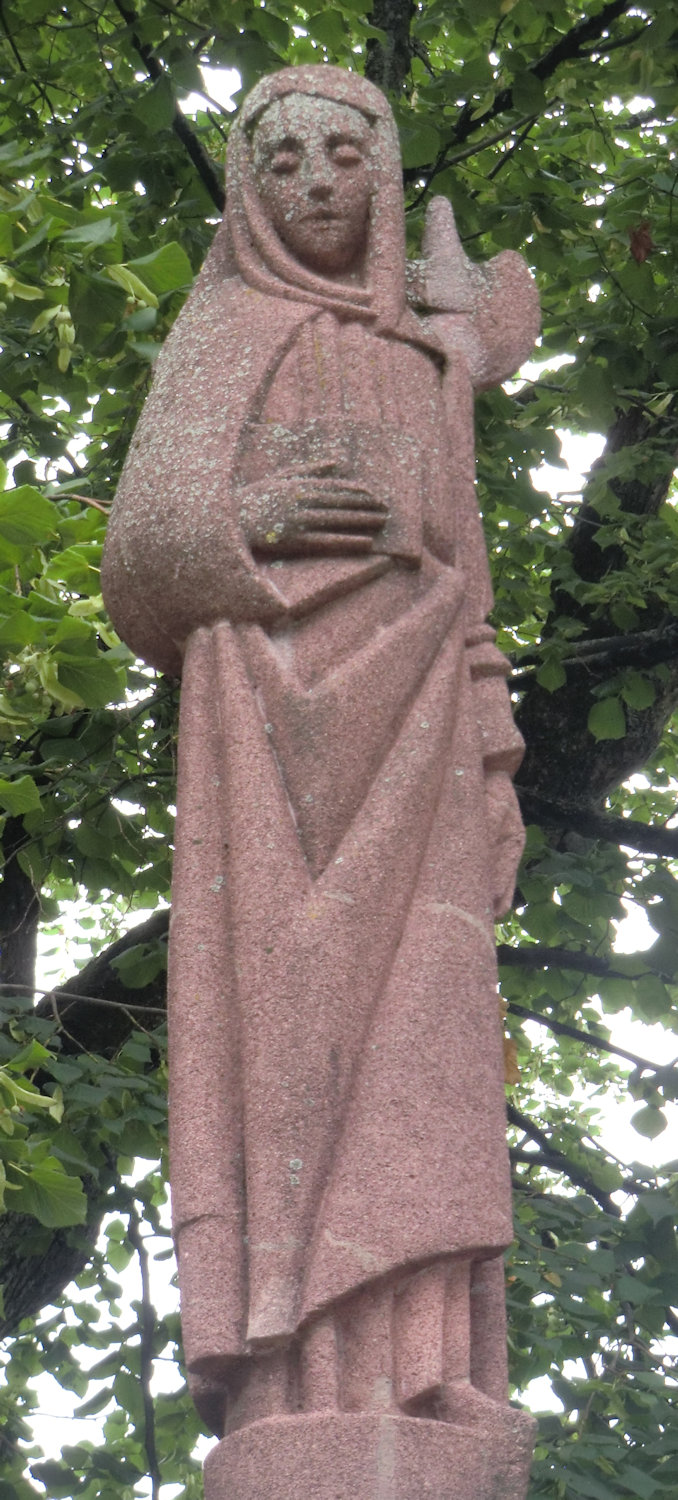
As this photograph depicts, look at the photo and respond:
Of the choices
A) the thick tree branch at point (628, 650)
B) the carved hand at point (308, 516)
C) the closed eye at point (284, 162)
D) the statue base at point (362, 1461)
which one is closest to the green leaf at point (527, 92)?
the thick tree branch at point (628, 650)

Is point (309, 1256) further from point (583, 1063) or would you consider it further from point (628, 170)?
point (583, 1063)

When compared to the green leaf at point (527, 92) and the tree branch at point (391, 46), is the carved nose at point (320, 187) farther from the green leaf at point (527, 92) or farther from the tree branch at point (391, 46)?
the tree branch at point (391, 46)

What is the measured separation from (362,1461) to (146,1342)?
4.19 metres

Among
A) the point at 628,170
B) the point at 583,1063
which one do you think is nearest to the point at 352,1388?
the point at 628,170

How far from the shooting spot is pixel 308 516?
4512 mm

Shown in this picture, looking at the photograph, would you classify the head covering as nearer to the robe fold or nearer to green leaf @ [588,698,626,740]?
the robe fold

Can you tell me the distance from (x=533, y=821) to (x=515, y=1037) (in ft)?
4.84

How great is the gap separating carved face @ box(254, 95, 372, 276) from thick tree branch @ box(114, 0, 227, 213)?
2.85m

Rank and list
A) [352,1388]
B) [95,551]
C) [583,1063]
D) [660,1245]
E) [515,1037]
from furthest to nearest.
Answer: [583,1063] < [515,1037] < [660,1245] < [95,551] < [352,1388]

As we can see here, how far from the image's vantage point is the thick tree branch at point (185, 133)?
7922 mm

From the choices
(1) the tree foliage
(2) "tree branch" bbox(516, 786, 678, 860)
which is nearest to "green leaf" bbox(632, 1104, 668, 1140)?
(1) the tree foliage

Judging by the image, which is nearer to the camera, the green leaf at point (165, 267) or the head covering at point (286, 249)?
the head covering at point (286, 249)

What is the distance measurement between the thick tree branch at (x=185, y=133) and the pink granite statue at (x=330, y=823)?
2.82 m

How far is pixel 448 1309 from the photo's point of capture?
3.93 meters
